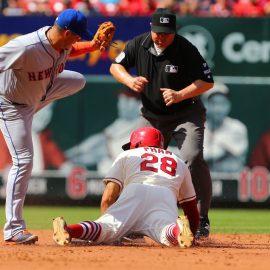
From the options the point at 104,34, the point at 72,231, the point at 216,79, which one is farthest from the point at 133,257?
the point at 216,79

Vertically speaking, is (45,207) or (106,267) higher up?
(106,267)

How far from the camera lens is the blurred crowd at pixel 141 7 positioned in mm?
14094

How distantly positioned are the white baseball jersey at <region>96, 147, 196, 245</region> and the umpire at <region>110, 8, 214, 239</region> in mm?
880

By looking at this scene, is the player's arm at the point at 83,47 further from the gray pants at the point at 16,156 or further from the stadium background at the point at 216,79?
the stadium background at the point at 216,79

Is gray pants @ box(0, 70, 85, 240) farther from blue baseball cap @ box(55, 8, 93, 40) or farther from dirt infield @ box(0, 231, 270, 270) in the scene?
blue baseball cap @ box(55, 8, 93, 40)

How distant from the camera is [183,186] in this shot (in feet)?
23.9

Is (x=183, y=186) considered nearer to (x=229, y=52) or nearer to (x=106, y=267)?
(x=106, y=267)

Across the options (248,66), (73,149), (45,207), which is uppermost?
(248,66)

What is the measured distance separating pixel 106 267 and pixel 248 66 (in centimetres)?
810

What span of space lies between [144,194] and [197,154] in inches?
45.1

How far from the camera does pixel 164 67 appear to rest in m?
8.09

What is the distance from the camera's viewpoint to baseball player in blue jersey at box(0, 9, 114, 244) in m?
7.21

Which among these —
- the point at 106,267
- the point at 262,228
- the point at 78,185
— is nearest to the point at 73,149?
the point at 78,185

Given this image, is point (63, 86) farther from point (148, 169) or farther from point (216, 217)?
point (216, 217)
